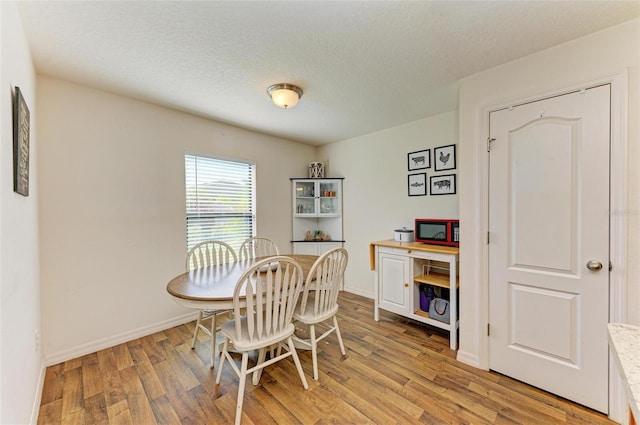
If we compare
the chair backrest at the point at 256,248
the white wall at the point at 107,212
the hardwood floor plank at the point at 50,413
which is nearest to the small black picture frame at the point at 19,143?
the white wall at the point at 107,212

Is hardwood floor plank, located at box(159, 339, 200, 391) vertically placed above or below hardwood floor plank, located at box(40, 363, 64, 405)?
below

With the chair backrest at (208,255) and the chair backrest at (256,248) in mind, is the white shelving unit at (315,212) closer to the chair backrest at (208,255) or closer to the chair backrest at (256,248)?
the chair backrest at (256,248)

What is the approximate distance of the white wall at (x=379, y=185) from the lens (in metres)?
3.00

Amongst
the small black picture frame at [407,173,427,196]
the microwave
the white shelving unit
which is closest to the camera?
the microwave

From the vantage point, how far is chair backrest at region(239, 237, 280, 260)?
113 inches

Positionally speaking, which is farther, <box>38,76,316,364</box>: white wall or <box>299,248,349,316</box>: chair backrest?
<box>38,76,316,364</box>: white wall

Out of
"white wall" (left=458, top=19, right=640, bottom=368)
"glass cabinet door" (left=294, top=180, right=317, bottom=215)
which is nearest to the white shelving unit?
"glass cabinet door" (left=294, top=180, right=317, bottom=215)

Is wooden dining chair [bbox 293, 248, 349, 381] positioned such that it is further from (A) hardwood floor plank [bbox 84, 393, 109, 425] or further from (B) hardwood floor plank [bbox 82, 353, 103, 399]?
(B) hardwood floor plank [bbox 82, 353, 103, 399]

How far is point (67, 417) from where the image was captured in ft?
5.15

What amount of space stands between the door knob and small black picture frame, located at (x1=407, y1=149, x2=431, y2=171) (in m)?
1.75

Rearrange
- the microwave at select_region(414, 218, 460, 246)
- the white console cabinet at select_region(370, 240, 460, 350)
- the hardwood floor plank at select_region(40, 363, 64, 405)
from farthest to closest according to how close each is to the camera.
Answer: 1. the microwave at select_region(414, 218, 460, 246)
2. the white console cabinet at select_region(370, 240, 460, 350)
3. the hardwood floor plank at select_region(40, 363, 64, 405)

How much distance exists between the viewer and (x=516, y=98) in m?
1.86

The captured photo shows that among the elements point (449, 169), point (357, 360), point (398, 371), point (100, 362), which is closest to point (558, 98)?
point (449, 169)

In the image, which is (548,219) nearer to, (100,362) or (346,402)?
(346,402)
